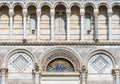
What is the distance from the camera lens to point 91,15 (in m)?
28.8

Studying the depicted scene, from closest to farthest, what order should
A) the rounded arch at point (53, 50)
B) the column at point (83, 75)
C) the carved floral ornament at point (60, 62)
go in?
the column at point (83, 75) < the rounded arch at point (53, 50) < the carved floral ornament at point (60, 62)

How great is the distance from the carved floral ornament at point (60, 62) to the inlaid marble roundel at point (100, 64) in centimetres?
68

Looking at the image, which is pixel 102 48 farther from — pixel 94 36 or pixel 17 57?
pixel 17 57

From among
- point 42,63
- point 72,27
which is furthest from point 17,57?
point 72,27

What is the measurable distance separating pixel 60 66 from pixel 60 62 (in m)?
0.22

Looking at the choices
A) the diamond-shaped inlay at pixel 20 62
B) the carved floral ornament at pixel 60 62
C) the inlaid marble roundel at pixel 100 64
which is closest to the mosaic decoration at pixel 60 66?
the carved floral ornament at pixel 60 62

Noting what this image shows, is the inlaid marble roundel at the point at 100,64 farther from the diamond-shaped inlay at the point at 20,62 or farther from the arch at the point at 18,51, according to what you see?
the diamond-shaped inlay at the point at 20,62

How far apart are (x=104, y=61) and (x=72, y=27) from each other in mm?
2331

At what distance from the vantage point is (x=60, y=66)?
28.3 meters

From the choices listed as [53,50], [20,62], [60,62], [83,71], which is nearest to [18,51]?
[20,62]

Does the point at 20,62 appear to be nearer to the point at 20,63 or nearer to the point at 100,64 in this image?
the point at 20,63

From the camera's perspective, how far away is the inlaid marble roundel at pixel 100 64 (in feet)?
92.3

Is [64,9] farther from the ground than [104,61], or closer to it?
farther from the ground

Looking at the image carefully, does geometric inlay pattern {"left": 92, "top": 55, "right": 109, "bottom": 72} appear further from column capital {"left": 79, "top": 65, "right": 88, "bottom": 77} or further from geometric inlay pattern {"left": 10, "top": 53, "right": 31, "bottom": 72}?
geometric inlay pattern {"left": 10, "top": 53, "right": 31, "bottom": 72}
